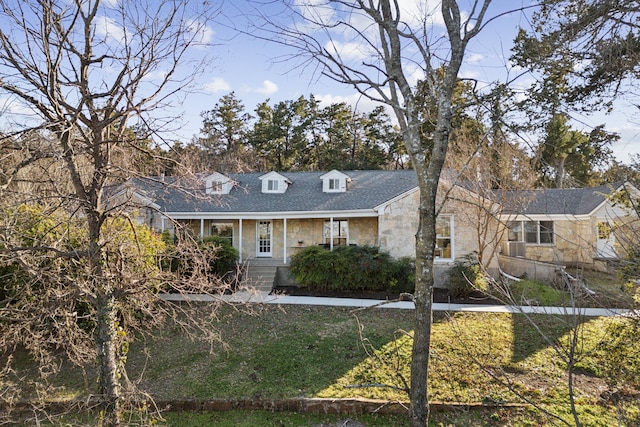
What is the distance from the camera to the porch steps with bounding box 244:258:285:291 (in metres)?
14.4

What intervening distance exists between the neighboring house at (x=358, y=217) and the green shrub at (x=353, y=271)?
1518 millimetres

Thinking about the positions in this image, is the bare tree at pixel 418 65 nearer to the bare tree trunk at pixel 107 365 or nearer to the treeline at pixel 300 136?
the bare tree trunk at pixel 107 365

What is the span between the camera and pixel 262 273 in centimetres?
1533

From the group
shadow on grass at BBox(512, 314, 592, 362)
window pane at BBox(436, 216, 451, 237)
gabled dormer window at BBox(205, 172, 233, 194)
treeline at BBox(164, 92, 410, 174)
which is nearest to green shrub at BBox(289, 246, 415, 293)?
window pane at BBox(436, 216, 451, 237)

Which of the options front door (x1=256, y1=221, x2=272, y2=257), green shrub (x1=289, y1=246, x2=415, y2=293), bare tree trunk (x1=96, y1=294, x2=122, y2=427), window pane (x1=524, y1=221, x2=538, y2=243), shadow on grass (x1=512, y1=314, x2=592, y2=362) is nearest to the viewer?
bare tree trunk (x1=96, y1=294, x2=122, y2=427)

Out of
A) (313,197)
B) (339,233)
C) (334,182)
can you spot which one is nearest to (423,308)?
(339,233)

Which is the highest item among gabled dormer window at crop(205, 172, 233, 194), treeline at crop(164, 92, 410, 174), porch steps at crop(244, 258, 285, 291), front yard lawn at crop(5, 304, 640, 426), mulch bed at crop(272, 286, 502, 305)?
treeline at crop(164, 92, 410, 174)

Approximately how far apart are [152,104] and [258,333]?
255 inches

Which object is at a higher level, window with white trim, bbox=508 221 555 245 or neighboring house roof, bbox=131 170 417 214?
neighboring house roof, bbox=131 170 417 214

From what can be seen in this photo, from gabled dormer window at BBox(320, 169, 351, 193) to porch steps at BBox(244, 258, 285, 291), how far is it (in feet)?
14.6

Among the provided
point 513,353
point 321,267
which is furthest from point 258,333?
point 513,353

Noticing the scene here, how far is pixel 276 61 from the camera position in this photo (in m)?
3.77

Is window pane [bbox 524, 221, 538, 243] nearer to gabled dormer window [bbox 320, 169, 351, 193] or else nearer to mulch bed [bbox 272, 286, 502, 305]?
mulch bed [bbox 272, 286, 502, 305]

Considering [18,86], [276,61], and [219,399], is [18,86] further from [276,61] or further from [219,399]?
[219,399]
